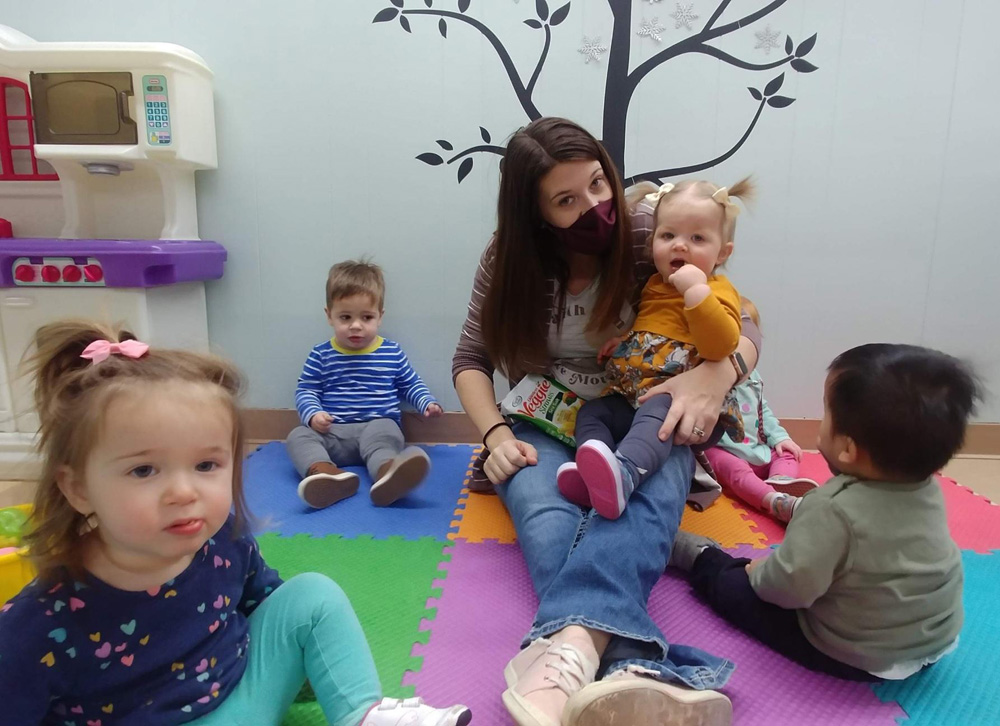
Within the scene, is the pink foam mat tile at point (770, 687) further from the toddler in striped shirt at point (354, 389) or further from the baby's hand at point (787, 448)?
the toddler in striped shirt at point (354, 389)

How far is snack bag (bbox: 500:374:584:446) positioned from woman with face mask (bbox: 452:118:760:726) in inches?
0.9

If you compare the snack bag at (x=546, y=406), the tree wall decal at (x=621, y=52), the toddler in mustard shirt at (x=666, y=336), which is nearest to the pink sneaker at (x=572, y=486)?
the toddler in mustard shirt at (x=666, y=336)

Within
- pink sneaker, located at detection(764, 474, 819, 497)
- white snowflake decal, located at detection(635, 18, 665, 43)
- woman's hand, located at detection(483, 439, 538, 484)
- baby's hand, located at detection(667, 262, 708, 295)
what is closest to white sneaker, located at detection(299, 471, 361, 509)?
woman's hand, located at detection(483, 439, 538, 484)

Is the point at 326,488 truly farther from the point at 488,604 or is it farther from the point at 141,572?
the point at 141,572

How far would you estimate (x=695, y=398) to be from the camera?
119 centimetres

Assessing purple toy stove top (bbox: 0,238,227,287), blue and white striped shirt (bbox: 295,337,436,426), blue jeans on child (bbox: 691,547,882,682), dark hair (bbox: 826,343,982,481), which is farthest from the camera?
blue and white striped shirt (bbox: 295,337,436,426)

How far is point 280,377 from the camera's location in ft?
6.92

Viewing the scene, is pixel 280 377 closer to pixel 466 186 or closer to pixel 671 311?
Answer: pixel 466 186

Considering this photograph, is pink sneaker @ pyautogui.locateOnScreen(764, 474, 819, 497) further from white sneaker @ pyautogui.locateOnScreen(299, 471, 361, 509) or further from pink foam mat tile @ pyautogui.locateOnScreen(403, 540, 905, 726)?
white sneaker @ pyautogui.locateOnScreen(299, 471, 361, 509)

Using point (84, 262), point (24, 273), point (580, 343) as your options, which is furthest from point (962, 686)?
point (24, 273)

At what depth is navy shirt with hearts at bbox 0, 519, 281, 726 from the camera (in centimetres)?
64

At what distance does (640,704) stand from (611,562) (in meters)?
0.24

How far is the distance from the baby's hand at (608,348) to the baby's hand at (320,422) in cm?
90

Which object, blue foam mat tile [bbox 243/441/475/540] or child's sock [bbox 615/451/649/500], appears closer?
child's sock [bbox 615/451/649/500]
